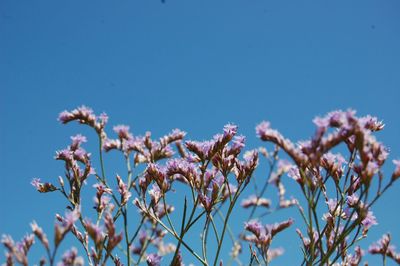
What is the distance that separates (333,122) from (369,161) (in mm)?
294

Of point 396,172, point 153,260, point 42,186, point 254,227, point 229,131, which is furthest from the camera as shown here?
point 42,186

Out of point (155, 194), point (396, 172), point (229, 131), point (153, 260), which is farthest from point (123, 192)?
point (396, 172)

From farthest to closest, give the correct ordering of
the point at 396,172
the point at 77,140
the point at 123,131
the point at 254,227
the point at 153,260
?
the point at 123,131, the point at 77,140, the point at 254,227, the point at 153,260, the point at 396,172

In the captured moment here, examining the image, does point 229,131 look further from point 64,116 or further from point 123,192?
point 64,116

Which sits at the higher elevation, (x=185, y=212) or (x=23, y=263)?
(x=185, y=212)

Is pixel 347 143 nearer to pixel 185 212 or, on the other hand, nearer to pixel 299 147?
pixel 299 147

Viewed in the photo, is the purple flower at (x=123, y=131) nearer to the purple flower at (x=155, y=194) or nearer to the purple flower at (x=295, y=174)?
the purple flower at (x=155, y=194)

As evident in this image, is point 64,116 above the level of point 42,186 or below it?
above

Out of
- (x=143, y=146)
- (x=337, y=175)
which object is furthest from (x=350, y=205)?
(x=143, y=146)

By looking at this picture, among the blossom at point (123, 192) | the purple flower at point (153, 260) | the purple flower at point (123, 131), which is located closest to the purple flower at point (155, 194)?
the blossom at point (123, 192)

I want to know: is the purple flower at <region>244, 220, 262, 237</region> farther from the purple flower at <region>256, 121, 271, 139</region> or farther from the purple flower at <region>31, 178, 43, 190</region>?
the purple flower at <region>31, 178, 43, 190</region>

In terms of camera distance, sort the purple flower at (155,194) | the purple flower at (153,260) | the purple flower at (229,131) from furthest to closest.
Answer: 1. the purple flower at (155,194)
2. the purple flower at (229,131)
3. the purple flower at (153,260)

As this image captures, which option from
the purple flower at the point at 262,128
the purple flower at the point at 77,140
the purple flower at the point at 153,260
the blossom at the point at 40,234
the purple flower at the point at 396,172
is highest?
the purple flower at the point at 77,140

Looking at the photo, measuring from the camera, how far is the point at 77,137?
4625 mm
